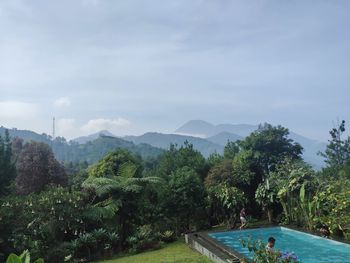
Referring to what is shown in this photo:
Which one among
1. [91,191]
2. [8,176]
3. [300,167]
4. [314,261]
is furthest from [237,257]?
[8,176]

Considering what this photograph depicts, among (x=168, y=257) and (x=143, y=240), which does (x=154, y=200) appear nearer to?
(x=143, y=240)

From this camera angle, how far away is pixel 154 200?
16.1 meters

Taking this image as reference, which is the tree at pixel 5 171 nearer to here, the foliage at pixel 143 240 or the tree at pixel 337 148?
the foliage at pixel 143 240

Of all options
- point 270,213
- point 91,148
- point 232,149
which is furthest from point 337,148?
point 91,148

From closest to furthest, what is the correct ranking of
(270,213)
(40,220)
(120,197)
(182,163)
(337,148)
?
(40,220) → (120,197) → (270,213) → (182,163) → (337,148)

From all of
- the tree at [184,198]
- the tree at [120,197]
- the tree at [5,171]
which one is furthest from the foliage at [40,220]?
the tree at [184,198]

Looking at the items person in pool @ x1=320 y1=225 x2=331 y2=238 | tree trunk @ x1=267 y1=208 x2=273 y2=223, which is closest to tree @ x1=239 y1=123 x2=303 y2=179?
tree trunk @ x1=267 y1=208 x2=273 y2=223

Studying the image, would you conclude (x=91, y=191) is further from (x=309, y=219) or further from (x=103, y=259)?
(x=309, y=219)

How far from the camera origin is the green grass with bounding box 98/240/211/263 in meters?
10.7

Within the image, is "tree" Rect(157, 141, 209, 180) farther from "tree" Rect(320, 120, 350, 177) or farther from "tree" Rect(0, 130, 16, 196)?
"tree" Rect(320, 120, 350, 177)

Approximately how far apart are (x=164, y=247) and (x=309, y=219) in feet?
18.4

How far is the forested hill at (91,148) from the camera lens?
11831cm

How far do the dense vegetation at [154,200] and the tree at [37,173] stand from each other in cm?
6

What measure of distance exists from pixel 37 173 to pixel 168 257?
41.7 ft
